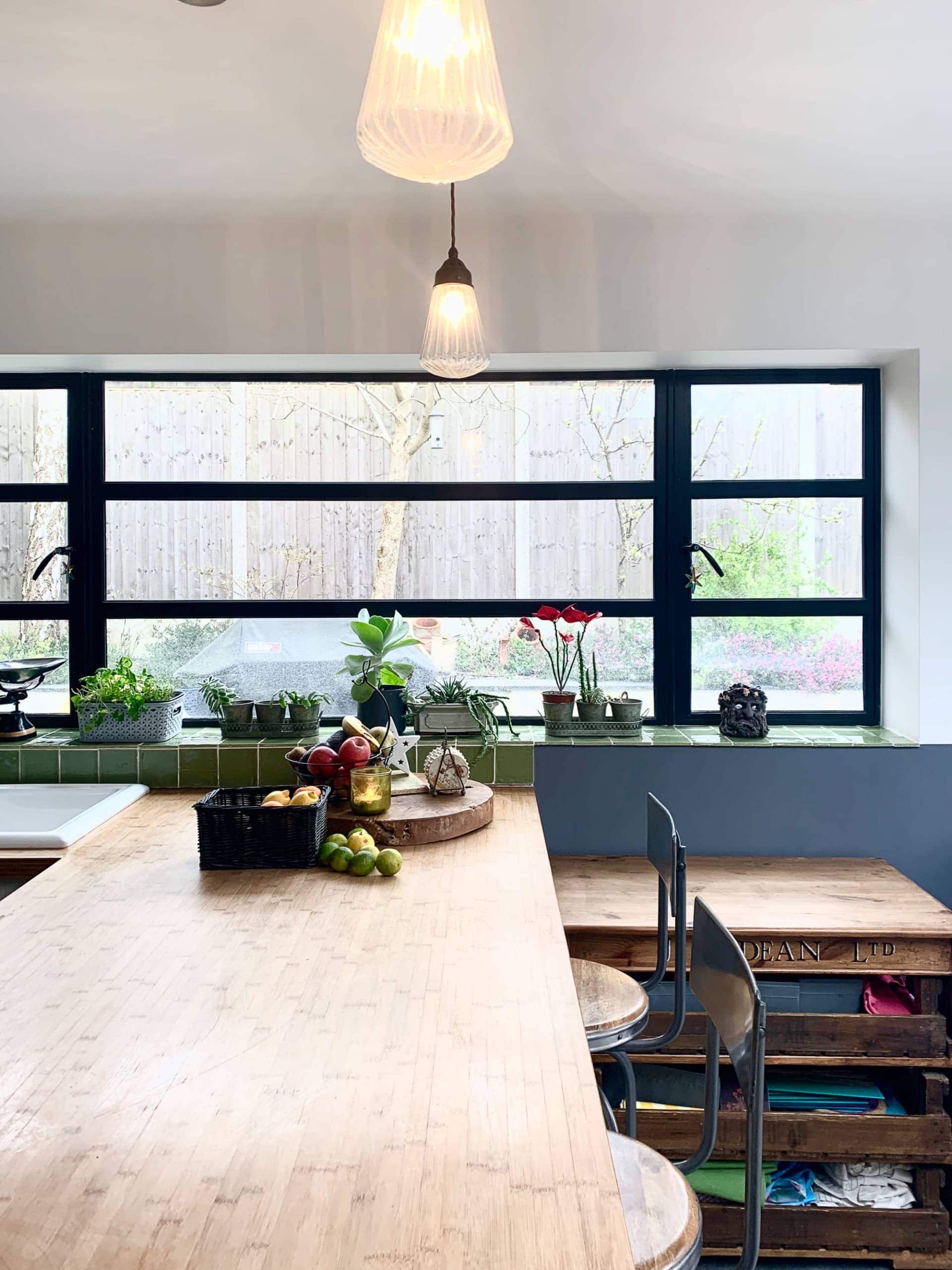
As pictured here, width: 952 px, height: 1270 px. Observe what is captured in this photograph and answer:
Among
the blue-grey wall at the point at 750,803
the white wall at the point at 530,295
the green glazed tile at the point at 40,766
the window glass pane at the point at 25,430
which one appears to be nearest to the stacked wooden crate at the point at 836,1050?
the blue-grey wall at the point at 750,803

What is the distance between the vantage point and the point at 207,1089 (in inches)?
46.5

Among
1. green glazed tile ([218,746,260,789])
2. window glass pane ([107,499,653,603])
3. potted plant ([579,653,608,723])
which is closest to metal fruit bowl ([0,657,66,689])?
window glass pane ([107,499,653,603])

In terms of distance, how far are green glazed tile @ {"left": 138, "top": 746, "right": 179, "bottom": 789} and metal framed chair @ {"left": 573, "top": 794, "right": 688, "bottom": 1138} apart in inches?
53.9

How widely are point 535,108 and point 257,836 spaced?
1.77 m

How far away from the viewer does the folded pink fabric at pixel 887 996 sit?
2496 millimetres

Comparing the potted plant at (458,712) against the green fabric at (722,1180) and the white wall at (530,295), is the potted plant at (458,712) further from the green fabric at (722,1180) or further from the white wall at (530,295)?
the green fabric at (722,1180)

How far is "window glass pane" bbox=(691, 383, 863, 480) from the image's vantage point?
333cm

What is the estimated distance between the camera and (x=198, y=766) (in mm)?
2930

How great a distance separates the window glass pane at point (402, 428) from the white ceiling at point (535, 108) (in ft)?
2.02

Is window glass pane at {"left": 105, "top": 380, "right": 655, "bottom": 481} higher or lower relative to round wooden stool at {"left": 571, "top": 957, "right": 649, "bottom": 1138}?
higher

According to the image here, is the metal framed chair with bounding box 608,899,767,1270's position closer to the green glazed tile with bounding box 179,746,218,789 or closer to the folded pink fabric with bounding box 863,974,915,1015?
the folded pink fabric with bounding box 863,974,915,1015

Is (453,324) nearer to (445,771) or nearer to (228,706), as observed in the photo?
(445,771)

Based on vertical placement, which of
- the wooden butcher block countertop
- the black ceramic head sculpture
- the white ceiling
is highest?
the white ceiling

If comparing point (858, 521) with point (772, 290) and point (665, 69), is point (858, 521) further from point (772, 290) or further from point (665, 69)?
point (665, 69)
